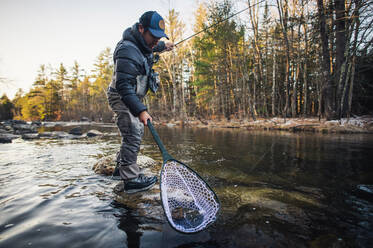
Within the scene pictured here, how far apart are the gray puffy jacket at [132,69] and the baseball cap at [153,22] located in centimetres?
16

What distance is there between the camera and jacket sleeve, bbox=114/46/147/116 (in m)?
2.28

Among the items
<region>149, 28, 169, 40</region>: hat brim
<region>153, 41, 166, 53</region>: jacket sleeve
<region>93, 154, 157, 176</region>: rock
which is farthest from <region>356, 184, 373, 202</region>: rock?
<region>153, 41, 166, 53</region>: jacket sleeve

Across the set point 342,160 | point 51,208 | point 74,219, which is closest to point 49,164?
point 51,208

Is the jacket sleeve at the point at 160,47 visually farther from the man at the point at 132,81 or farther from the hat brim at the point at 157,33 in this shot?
the hat brim at the point at 157,33

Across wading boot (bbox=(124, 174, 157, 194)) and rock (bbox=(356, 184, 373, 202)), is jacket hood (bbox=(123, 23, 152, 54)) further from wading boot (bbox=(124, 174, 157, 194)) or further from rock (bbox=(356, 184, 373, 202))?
rock (bbox=(356, 184, 373, 202))

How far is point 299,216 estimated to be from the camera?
75.8 inches

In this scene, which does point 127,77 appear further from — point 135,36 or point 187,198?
point 187,198

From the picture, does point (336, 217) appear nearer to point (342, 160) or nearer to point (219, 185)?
point (219, 185)

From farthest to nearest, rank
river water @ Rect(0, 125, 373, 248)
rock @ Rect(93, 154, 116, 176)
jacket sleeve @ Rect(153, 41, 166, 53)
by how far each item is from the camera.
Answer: rock @ Rect(93, 154, 116, 176)
jacket sleeve @ Rect(153, 41, 166, 53)
river water @ Rect(0, 125, 373, 248)

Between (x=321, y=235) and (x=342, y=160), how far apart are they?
12.0 feet

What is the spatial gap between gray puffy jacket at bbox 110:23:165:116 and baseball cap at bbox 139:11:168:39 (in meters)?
0.16

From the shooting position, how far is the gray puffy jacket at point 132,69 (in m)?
2.30

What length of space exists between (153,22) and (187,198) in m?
2.40

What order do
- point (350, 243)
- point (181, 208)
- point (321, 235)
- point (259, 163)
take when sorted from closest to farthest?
point (350, 243)
point (321, 235)
point (181, 208)
point (259, 163)
